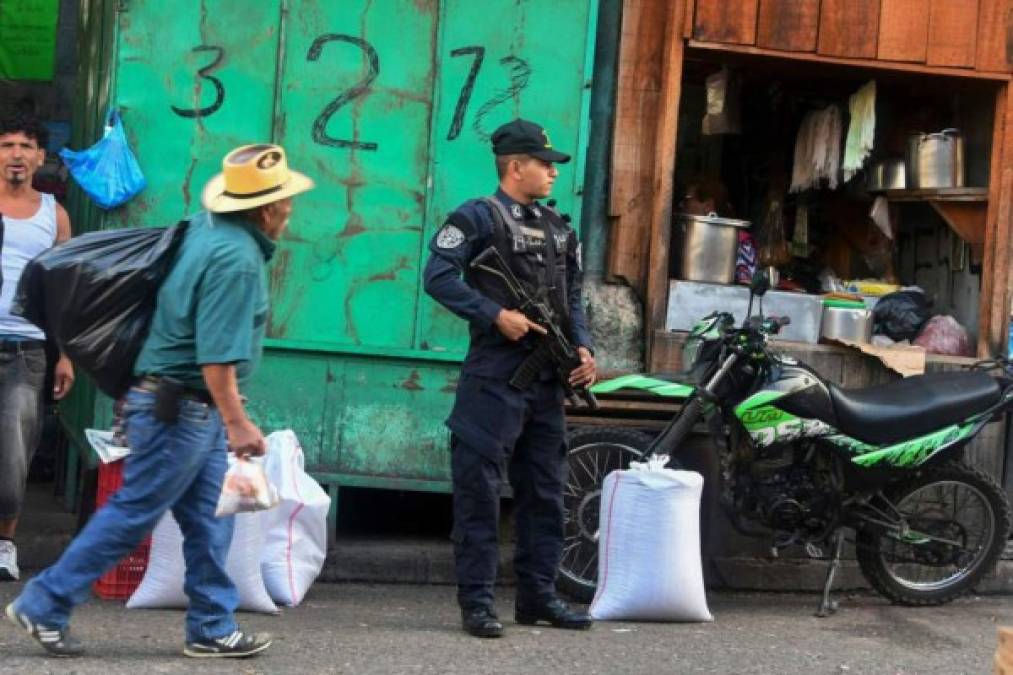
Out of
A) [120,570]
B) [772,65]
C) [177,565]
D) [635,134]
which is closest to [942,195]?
[772,65]

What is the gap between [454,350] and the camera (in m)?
8.01

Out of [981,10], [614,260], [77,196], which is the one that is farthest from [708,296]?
[77,196]

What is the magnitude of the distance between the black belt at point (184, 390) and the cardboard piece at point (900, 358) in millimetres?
4095

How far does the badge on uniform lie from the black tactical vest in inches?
5.2

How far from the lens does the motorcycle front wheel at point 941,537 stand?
7562mm

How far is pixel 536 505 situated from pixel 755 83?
12.3 ft

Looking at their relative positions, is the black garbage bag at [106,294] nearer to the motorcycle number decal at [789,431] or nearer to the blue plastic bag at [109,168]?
the blue plastic bag at [109,168]

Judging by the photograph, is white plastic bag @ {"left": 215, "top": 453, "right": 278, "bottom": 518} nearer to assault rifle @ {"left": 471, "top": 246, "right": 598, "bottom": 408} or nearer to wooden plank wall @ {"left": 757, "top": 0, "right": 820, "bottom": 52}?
assault rifle @ {"left": 471, "top": 246, "right": 598, "bottom": 408}

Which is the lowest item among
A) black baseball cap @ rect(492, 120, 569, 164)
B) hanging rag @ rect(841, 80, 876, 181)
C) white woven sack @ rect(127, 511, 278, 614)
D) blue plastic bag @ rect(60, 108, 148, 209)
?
white woven sack @ rect(127, 511, 278, 614)

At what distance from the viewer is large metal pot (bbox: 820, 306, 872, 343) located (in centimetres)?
865

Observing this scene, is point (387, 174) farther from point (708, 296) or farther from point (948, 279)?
point (948, 279)

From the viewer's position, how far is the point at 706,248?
8.59 meters

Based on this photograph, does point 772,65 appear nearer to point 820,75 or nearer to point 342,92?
point 820,75

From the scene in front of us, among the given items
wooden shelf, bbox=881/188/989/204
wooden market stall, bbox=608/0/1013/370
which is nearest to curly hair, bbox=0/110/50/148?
wooden market stall, bbox=608/0/1013/370
